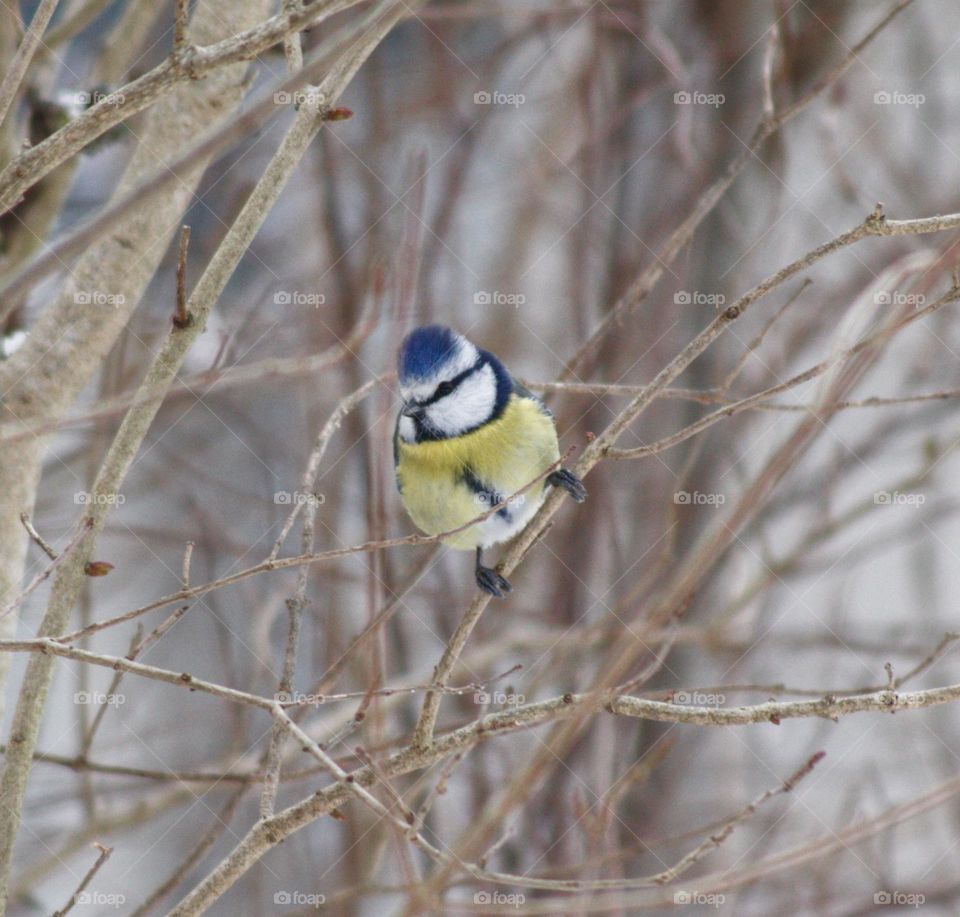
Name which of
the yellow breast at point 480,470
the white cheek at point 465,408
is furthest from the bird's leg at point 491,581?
the white cheek at point 465,408

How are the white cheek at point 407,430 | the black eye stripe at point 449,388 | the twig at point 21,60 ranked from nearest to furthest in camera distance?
the twig at point 21,60
the black eye stripe at point 449,388
the white cheek at point 407,430

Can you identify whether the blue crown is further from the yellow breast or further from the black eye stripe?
the yellow breast

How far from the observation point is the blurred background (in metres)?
2.94

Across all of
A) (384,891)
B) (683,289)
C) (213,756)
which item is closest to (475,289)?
(683,289)

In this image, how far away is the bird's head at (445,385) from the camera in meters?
2.31

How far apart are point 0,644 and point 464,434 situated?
140cm

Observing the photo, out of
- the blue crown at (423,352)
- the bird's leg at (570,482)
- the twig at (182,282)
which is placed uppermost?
the blue crown at (423,352)

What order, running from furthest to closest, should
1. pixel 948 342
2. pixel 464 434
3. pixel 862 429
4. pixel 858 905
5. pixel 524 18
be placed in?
pixel 862 429, pixel 524 18, pixel 948 342, pixel 858 905, pixel 464 434

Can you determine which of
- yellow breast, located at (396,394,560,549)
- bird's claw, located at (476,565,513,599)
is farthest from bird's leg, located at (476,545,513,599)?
yellow breast, located at (396,394,560,549)

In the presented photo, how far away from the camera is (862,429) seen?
483 cm

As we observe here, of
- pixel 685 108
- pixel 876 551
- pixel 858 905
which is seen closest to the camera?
pixel 858 905

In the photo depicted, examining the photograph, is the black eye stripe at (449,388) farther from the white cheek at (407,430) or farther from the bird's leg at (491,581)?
the bird's leg at (491,581)

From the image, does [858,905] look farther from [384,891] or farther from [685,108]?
[685,108]

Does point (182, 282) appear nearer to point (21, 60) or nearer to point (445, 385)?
point (21, 60)
